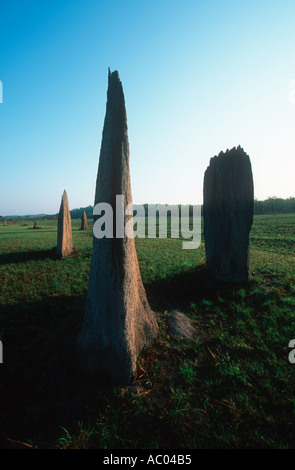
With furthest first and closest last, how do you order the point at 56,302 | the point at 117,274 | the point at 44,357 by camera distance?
the point at 56,302, the point at 44,357, the point at 117,274

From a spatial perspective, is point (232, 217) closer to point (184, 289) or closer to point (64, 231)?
point (184, 289)

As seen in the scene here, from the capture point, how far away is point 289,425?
2.35 meters

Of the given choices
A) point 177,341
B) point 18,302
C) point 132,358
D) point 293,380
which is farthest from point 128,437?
point 18,302

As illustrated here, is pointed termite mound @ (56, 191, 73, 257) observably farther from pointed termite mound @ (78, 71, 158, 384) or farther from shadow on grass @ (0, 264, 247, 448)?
pointed termite mound @ (78, 71, 158, 384)

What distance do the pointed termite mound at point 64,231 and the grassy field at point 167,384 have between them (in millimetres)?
4936

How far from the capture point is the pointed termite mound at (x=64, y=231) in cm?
1041

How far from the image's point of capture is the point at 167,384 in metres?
2.94

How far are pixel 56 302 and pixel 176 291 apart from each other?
10.9 ft

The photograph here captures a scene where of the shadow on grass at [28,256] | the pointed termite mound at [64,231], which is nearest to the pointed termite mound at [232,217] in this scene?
the pointed termite mound at [64,231]

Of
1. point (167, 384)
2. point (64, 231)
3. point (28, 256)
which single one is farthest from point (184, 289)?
point (28, 256)

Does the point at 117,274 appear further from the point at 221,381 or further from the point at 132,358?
the point at 221,381

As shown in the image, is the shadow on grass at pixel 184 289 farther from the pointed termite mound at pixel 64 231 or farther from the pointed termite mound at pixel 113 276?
the pointed termite mound at pixel 64 231

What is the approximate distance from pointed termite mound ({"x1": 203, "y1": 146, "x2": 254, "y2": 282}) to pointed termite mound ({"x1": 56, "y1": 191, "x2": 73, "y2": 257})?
7251 millimetres

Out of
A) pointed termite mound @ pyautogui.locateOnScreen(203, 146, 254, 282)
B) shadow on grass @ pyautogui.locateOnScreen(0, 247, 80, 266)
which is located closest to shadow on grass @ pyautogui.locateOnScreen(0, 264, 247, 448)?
pointed termite mound @ pyautogui.locateOnScreen(203, 146, 254, 282)
